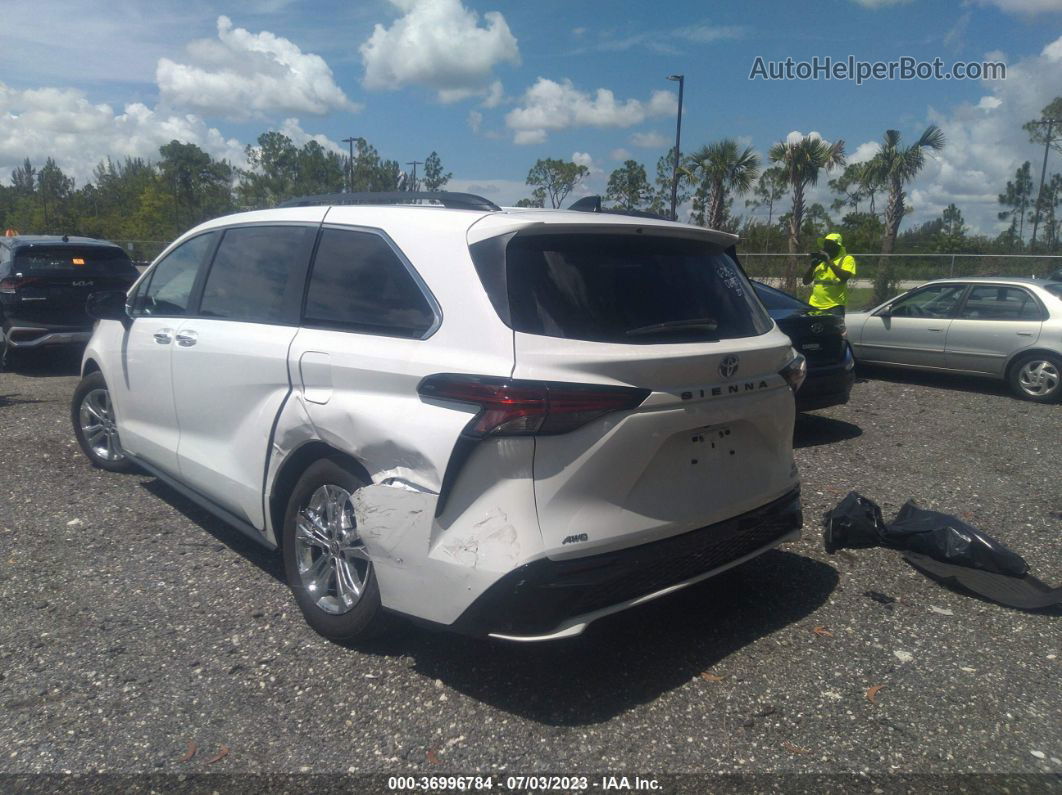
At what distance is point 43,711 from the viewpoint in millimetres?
3088

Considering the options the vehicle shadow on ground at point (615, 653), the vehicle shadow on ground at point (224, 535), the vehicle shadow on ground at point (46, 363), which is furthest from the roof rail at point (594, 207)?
the vehicle shadow on ground at point (46, 363)

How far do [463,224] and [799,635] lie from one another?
91.8 inches

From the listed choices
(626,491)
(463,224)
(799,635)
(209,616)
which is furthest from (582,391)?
(209,616)

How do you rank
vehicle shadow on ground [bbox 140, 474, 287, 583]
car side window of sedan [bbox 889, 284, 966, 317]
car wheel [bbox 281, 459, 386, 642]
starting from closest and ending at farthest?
1. car wheel [bbox 281, 459, 386, 642]
2. vehicle shadow on ground [bbox 140, 474, 287, 583]
3. car side window of sedan [bbox 889, 284, 966, 317]

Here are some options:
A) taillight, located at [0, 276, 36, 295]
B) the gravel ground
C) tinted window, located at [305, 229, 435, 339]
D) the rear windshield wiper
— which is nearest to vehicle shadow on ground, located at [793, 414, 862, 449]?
the gravel ground

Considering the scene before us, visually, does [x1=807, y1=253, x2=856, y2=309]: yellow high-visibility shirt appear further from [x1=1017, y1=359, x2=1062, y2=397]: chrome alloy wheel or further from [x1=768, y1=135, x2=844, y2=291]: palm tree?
[x1=768, y1=135, x2=844, y2=291]: palm tree

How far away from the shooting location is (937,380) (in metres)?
11.0

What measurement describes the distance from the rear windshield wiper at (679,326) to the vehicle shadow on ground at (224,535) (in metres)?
2.39

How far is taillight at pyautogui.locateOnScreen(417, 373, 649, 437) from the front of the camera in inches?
107

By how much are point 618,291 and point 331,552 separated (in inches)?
64.6

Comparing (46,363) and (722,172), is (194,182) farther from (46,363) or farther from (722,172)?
(46,363)

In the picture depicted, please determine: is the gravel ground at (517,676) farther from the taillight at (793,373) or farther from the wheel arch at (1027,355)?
the wheel arch at (1027,355)

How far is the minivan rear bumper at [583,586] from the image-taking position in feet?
9.05

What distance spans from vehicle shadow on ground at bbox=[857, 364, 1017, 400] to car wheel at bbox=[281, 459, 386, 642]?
914 cm
